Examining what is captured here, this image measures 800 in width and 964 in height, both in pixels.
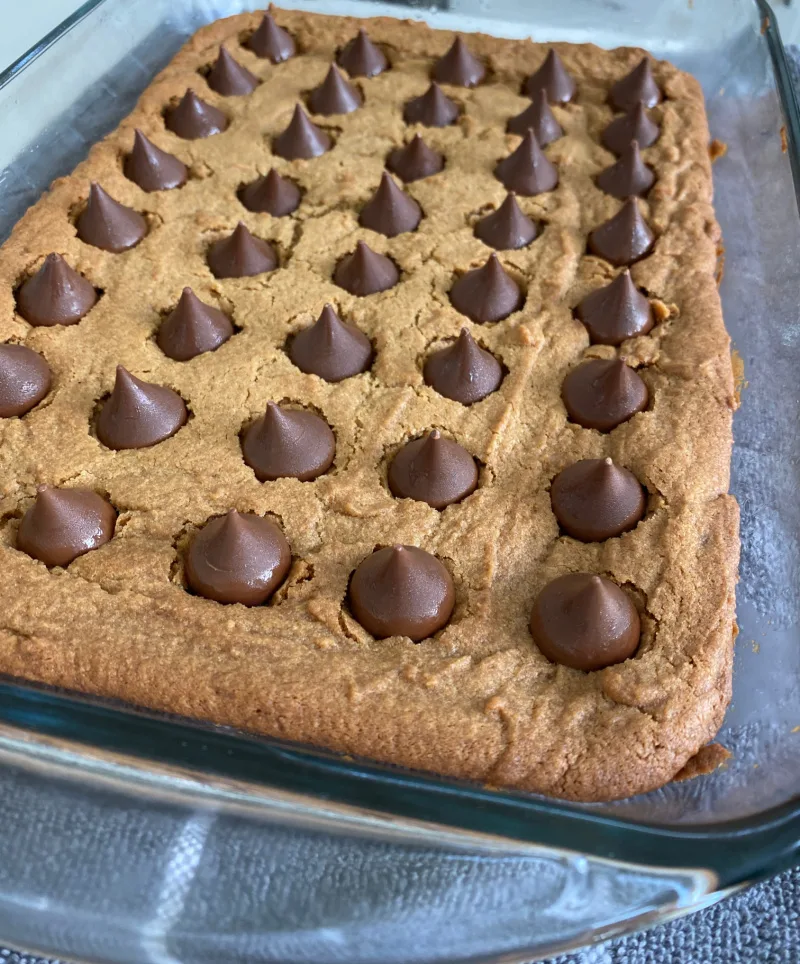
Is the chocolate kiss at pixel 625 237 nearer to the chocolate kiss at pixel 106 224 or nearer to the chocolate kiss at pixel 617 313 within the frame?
the chocolate kiss at pixel 617 313

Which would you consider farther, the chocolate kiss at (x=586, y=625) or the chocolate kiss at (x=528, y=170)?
the chocolate kiss at (x=528, y=170)

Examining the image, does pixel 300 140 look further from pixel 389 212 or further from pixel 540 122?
pixel 540 122

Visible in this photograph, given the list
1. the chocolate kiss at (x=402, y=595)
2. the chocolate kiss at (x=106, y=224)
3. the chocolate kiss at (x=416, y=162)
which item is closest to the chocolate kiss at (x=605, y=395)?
the chocolate kiss at (x=402, y=595)

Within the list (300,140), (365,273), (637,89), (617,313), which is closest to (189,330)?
(365,273)

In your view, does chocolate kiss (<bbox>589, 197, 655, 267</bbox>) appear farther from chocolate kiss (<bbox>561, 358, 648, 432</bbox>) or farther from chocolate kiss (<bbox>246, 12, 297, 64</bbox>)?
chocolate kiss (<bbox>246, 12, 297, 64</bbox>)

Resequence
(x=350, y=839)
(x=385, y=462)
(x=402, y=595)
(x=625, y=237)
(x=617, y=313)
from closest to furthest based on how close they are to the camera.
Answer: (x=350, y=839), (x=402, y=595), (x=385, y=462), (x=617, y=313), (x=625, y=237)
